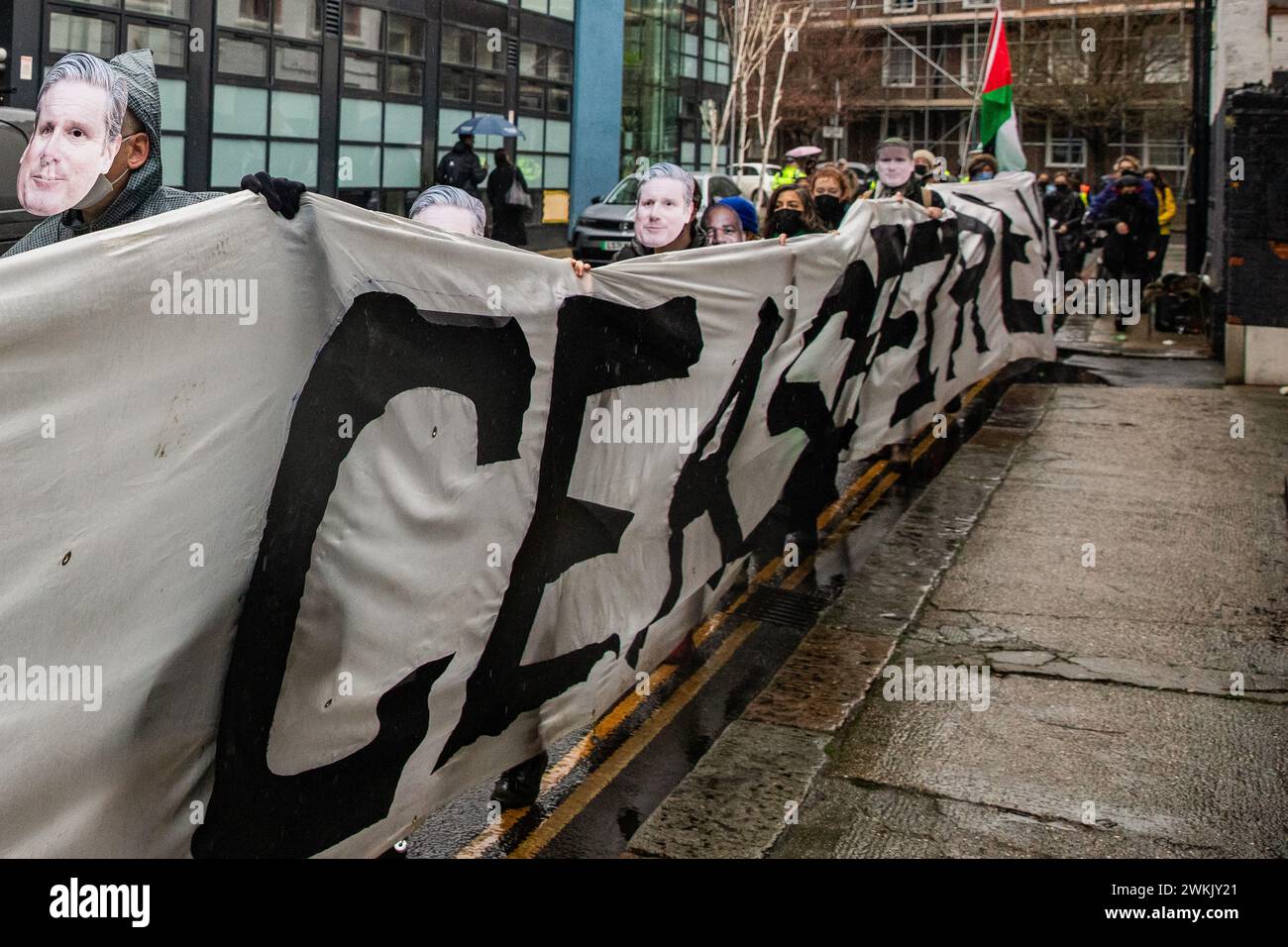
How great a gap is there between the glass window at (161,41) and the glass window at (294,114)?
2109 mm

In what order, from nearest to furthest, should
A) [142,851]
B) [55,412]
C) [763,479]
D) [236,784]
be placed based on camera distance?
1. [55,412]
2. [142,851]
3. [236,784]
4. [763,479]

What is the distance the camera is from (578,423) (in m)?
4.61

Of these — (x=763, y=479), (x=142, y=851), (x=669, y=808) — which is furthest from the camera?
(x=763, y=479)

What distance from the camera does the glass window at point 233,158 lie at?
70.9 feet

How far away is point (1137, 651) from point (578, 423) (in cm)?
270

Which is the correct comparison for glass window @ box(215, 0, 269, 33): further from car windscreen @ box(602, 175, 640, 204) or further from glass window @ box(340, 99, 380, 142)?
car windscreen @ box(602, 175, 640, 204)

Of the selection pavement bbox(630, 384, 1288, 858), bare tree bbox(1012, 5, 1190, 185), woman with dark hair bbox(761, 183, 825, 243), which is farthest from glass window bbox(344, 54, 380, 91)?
bare tree bbox(1012, 5, 1190, 185)

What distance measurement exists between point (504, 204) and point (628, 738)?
751 inches

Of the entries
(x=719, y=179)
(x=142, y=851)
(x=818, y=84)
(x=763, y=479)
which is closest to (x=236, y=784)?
(x=142, y=851)

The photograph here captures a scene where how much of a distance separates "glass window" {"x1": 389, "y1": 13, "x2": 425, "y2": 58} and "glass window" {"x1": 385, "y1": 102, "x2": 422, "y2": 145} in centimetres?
93

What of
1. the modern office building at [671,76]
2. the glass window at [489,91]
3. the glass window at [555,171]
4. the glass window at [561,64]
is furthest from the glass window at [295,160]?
the modern office building at [671,76]
